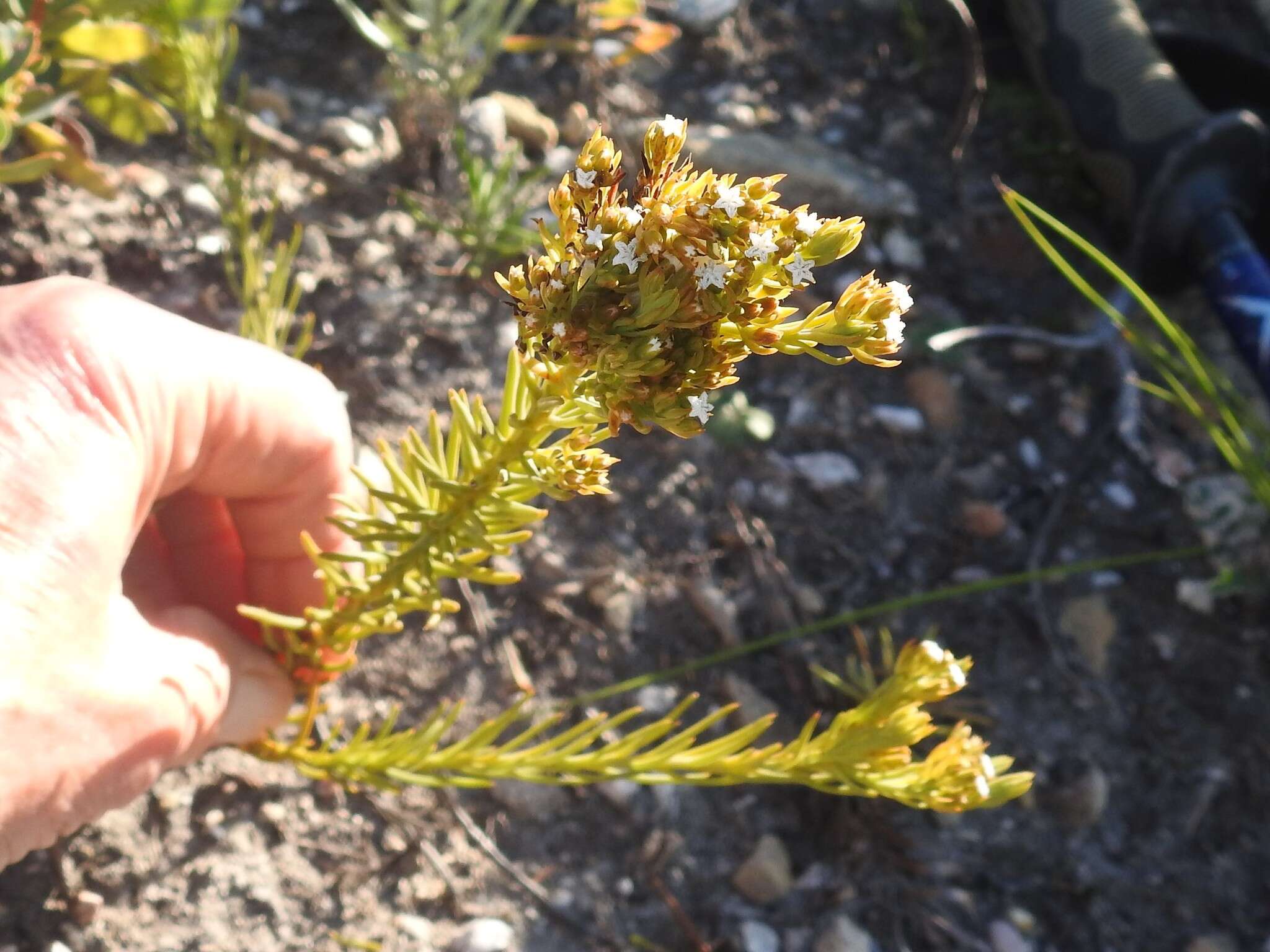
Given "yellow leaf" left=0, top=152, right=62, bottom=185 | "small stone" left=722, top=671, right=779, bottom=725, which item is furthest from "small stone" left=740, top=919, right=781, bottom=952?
"yellow leaf" left=0, top=152, right=62, bottom=185

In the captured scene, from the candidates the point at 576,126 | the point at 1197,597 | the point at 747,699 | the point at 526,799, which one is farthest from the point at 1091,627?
the point at 576,126

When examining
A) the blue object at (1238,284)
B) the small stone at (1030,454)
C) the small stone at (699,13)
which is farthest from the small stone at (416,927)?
the small stone at (699,13)

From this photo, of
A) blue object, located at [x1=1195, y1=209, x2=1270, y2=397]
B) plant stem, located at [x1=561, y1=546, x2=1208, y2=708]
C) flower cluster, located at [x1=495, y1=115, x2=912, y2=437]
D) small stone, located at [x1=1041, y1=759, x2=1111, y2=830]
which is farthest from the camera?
blue object, located at [x1=1195, y1=209, x2=1270, y2=397]

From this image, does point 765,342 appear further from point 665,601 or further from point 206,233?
point 206,233

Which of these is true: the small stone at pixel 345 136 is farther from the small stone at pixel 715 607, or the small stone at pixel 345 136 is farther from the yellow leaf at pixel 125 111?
the small stone at pixel 715 607

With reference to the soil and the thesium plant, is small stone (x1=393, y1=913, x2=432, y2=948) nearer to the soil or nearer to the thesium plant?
the soil

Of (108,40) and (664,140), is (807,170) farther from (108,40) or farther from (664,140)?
(664,140)
